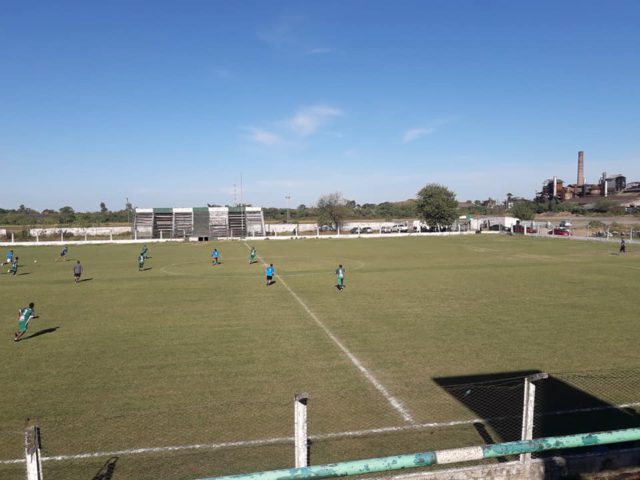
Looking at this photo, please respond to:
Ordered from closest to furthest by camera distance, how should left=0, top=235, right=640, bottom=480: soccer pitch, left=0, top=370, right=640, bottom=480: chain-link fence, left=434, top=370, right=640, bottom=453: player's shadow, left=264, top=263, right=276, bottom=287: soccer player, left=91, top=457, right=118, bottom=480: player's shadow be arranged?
left=91, top=457, right=118, bottom=480: player's shadow, left=0, top=370, right=640, bottom=480: chain-link fence, left=0, top=235, right=640, bottom=480: soccer pitch, left=434, top=370, right=640, bottom=453: player's shadow, left=264, top=263, right=276, bottom=287: soccer player

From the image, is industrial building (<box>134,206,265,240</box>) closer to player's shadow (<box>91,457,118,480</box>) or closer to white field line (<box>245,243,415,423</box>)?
white field line (<box>245,243,415,423</box>)

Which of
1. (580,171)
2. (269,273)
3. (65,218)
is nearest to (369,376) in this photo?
(269,273)

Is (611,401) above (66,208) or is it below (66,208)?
below

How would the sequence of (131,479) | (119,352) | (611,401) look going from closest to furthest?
(131,479)
(611,401)
(119,352)

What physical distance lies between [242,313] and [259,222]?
64.2 meters

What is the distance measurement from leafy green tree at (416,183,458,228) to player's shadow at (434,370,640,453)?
71899 millimetres

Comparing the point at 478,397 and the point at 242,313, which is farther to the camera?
the point at 242,313

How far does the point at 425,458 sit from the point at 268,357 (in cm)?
934

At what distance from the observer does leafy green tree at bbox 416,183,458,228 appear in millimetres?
80688

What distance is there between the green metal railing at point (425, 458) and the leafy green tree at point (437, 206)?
78.8 m

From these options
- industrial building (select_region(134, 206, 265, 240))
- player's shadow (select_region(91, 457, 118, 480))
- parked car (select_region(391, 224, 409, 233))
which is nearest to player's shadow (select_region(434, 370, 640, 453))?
player's shadow (select_region(91, 457, 118, 480))

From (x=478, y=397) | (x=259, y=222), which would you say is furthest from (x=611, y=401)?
(x=259, y=222)

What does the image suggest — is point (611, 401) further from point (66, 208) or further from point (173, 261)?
point (66, 208)

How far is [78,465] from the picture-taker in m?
7.25
